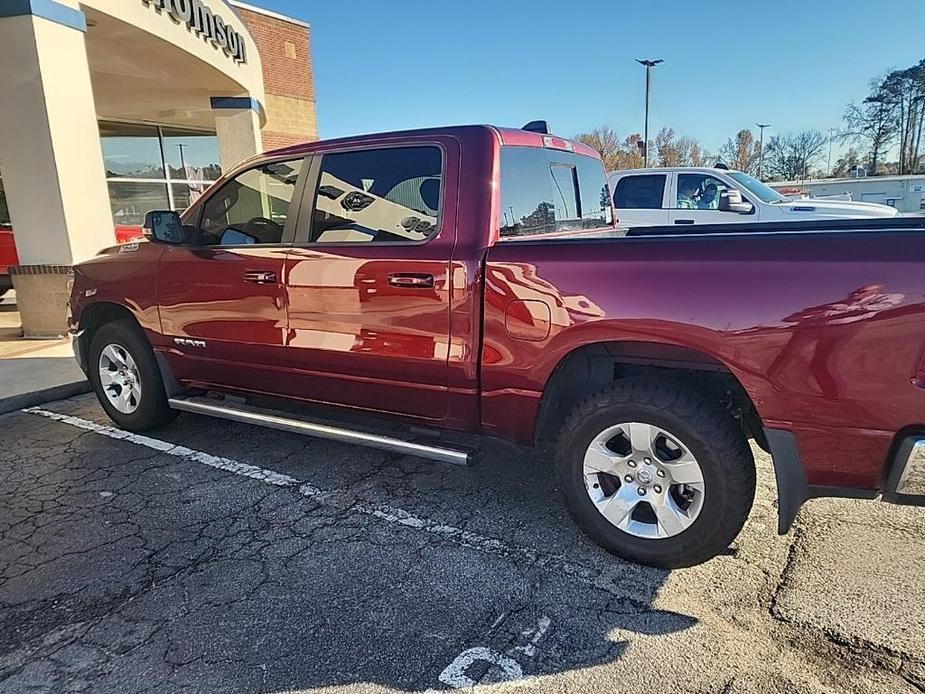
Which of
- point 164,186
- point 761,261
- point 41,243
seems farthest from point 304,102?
point 761,261

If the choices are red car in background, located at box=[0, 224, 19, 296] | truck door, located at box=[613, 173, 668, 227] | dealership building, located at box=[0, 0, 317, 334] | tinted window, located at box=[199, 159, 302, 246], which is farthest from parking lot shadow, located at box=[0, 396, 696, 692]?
red car in background, located at box=[0, 224, 19, 296]

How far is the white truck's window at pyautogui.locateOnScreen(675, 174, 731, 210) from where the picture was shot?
9.73m

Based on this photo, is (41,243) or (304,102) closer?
(41,243)

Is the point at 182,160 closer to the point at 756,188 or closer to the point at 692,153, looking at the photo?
the point at 756,188

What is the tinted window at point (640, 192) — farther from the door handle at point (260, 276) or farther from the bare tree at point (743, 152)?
the bare tree at point (743, 152)

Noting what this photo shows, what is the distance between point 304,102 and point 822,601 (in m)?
21.8

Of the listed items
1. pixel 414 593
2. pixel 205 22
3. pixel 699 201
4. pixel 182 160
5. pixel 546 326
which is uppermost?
pixel 205 22

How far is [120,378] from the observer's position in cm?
489

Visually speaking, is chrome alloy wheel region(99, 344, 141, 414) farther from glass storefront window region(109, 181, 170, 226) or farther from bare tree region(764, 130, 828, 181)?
→ bare tree region(764, 130, 828, 181)

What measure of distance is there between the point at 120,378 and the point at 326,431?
2.18m

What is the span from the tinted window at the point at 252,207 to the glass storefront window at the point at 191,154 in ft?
41.9

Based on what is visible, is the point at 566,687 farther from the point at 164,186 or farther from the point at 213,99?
the point at 164,186

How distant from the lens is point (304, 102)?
21.2m

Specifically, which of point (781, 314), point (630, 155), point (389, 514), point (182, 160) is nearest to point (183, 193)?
point (182, 160)
